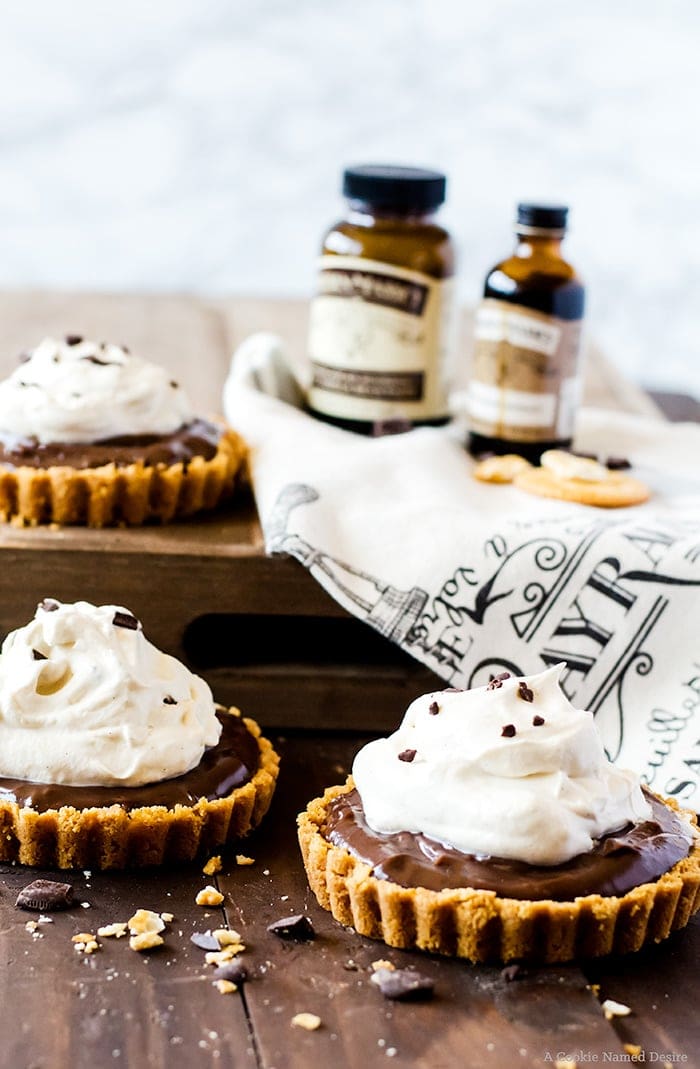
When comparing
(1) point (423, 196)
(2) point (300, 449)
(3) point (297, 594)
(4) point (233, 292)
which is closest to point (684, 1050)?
(3) point (297, 594)

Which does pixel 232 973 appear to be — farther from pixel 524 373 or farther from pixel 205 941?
pixel 524 373

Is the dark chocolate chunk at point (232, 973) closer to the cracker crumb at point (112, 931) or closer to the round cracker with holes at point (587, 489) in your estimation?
the cracker crumb at point (112, 931)

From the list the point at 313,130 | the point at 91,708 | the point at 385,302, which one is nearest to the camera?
the point at 91,708

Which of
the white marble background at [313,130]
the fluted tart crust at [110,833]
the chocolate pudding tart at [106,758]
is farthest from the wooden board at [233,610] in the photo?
the white marble background at [313,130]

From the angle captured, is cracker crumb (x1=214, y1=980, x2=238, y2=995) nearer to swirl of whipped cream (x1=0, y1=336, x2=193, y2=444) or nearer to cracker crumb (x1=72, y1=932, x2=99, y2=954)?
cracker crumb (x1=72, y1=932, x2=99, y2=954)

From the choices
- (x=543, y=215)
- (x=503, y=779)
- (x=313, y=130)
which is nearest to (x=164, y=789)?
(x=503, y=779)

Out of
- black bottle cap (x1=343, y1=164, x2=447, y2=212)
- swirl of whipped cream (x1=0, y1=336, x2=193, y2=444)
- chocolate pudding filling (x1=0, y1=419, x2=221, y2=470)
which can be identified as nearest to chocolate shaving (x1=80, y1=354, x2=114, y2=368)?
swirl of whipped cream (x1=0, y1=336, x2=193, y2=444)
